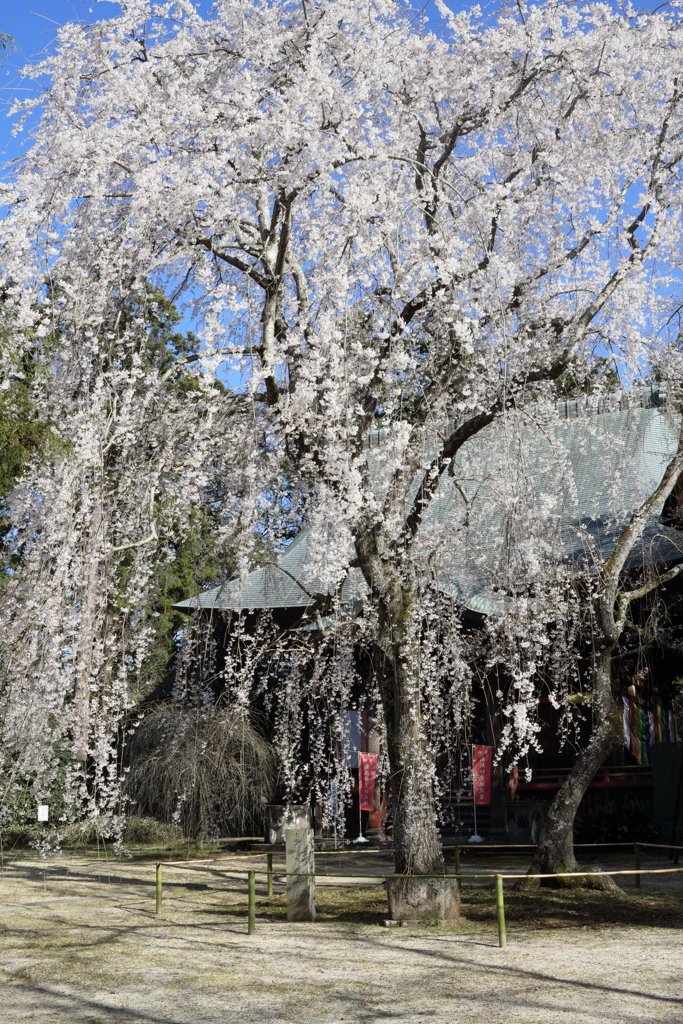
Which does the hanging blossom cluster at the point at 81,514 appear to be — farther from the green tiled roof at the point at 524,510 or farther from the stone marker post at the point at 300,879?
the stone marker post at the point at 300,879

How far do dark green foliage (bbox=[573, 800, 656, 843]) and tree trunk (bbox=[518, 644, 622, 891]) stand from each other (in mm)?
3482

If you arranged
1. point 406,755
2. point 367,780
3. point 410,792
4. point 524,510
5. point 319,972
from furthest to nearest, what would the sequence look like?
point 367,780, point 524,510, point 406,755, point 410,792, point 319,972

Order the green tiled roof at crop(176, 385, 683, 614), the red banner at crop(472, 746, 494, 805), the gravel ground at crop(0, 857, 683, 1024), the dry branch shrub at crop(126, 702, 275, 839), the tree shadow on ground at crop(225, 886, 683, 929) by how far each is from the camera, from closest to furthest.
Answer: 1. the gravel ground at crop(0, 857, 683, 1024)
2. the tree shadow on ground at crop(225, 886, 683, 929)
3. the green tiled roof at crop(176, 385, 683, 614)
4. the dry branch shrub at crop(126, 702, 275, 839)
5. the red banner at crop(472, 746, 494, 805)

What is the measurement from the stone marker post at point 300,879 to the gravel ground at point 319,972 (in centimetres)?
18

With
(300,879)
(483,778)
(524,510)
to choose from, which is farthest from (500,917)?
(483,778)

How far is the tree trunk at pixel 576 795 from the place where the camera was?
9359 mm

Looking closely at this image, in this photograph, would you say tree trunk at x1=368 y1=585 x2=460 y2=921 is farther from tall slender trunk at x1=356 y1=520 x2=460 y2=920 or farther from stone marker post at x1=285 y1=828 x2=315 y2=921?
stone marker post at x1=285 y1=828 x2=315 y2=921

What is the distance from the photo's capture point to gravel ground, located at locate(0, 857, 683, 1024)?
209 inches

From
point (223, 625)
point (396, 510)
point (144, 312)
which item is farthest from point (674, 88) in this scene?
point (223, 625)

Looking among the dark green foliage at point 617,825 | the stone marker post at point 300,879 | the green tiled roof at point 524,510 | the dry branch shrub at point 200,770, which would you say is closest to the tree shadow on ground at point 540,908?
the stone marker post at point 300,879

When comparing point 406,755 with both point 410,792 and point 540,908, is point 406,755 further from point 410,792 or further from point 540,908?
point 540,908

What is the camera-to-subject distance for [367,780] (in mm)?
15188

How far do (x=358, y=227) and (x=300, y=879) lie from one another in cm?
589

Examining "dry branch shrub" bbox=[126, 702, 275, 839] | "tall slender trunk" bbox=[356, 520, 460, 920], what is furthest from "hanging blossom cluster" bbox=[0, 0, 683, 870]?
"dry branch shrub" bbox=[126, 702, 275, 839]
